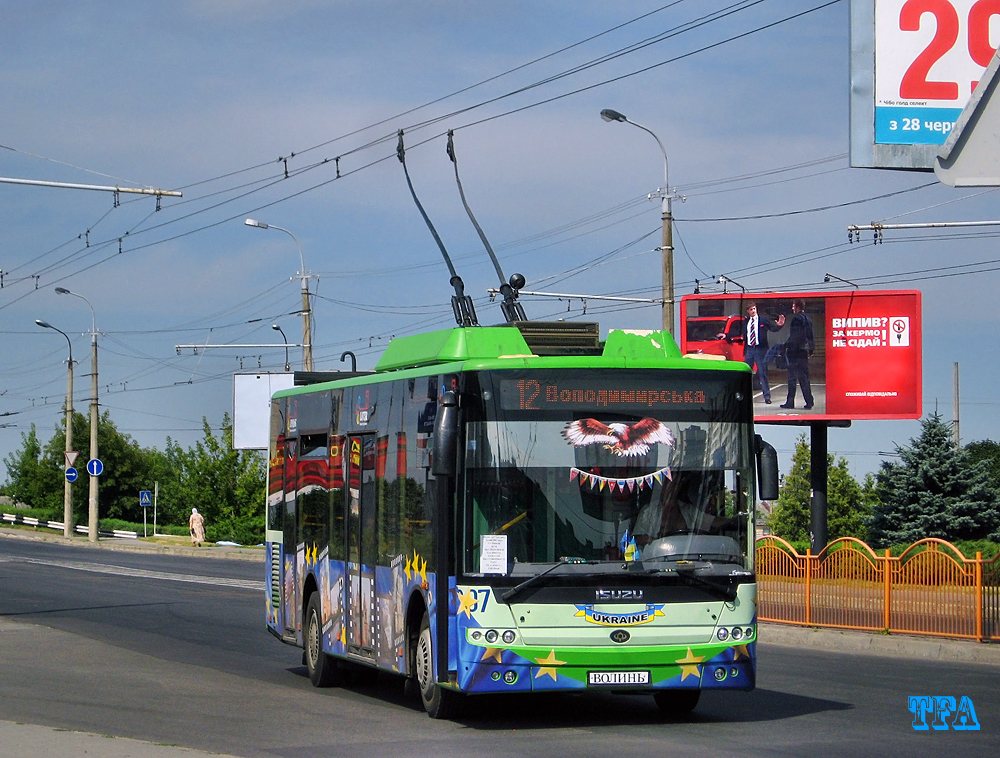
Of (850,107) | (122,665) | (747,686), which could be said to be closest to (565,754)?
(747,686)

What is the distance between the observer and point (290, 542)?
53.5ft

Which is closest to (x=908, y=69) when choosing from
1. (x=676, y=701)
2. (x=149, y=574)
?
(x=676, y=701)

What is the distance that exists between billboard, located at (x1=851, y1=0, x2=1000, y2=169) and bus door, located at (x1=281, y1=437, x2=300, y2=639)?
9.26m

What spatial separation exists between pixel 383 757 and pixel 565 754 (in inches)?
49.0

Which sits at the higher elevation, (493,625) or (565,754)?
(493,625)

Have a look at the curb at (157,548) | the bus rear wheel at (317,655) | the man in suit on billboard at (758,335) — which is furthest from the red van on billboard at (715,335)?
the bus rear wheel at (317,655)

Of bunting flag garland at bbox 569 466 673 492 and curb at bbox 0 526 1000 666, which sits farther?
curb at bbox 0 526 1000 666

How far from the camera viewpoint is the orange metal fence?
19516mm

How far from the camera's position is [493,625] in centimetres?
1110

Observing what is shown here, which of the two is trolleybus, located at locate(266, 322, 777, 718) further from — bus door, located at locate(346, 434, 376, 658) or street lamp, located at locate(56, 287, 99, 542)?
street lamp, located at locate(56, 287, 99, 542)

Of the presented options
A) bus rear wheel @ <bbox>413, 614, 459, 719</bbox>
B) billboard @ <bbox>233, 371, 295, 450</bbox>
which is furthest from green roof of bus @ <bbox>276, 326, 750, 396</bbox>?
billboard @ <bbox>233, 371, 295, 450</bbox>

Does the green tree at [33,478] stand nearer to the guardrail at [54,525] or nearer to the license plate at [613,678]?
the guardrail at [54,525]

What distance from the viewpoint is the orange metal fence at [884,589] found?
19.5m

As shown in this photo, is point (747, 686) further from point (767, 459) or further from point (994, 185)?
point (994, 185)
